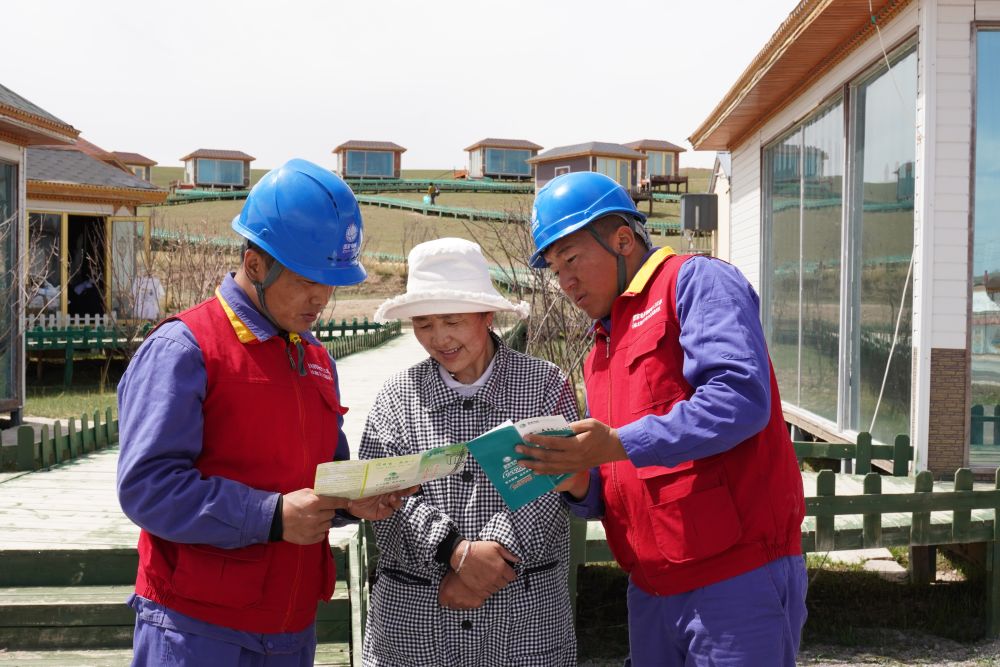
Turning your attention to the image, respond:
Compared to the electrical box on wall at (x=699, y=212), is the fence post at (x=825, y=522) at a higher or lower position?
lower

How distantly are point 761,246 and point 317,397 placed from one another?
11.7 m

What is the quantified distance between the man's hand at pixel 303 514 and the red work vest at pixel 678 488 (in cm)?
85

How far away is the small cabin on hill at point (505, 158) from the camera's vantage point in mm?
81188

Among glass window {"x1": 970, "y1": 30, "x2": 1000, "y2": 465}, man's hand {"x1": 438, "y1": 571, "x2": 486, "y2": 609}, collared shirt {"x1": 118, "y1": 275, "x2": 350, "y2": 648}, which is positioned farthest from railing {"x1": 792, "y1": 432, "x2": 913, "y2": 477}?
collared shirt {"x1": 118, "y1": 275, "x2": 350, "y2": 648}

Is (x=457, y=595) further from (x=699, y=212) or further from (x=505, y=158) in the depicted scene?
(x=505, y=158)

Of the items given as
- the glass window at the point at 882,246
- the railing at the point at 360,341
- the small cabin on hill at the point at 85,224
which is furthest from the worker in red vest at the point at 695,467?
the small cabin on hill at the point at 85,224

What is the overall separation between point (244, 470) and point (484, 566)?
0.77 meters

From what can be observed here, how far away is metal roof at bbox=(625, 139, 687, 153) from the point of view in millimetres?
75938

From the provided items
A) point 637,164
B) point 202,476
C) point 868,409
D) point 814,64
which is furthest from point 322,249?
point 637,164

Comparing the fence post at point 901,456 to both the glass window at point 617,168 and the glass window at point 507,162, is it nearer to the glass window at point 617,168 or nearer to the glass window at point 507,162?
the glass window at point 617,168

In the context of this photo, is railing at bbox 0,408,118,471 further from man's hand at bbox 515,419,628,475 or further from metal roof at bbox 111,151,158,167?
metal roof at bbox 111,151,158,167

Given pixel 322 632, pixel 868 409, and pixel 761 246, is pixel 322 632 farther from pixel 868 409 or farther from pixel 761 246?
pixel 761 246

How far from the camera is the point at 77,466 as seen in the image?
8.62 metres

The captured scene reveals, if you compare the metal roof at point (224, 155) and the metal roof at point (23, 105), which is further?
the metal roof at point (224, 155)
